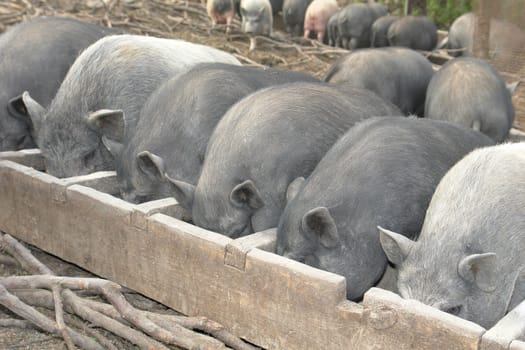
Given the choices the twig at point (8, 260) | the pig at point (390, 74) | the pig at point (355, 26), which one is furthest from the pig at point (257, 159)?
the pig at point (355, 26)

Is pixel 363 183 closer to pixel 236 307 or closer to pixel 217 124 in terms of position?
pixel 236 307

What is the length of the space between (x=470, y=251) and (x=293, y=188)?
948 mm

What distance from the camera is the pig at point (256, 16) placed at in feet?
46.6

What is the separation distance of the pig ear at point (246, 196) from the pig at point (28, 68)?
209cm

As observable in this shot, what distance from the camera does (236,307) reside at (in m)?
Result: 3.58

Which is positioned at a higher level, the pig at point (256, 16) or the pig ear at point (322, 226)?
the pig ear at point (322, 226)

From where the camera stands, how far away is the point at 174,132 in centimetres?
440

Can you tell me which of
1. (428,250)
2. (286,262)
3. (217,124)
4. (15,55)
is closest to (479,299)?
(428,250)

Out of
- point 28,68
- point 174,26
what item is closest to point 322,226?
point 28,68

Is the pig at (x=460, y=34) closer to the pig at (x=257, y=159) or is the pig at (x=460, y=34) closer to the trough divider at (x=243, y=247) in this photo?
the pig at (x=257, y=159)

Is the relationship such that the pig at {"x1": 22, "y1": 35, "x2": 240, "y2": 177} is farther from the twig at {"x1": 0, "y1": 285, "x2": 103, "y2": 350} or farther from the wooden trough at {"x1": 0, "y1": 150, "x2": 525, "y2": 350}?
the twig at {"x1": 0, "y1": 285, "x2": 103, "y2": 350}

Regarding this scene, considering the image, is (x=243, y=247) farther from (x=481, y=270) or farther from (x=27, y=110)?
(x=27, y=110)

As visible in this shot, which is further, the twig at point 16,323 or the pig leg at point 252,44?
the pig leg at point 252,44

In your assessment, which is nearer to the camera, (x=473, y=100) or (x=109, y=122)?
(x=109, y=122)
